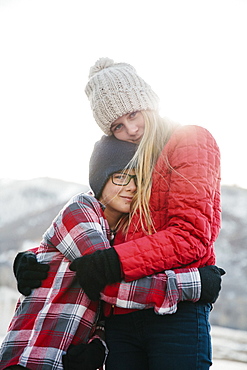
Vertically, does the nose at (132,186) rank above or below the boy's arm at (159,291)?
above

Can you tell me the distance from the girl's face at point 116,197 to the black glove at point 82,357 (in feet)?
1.32

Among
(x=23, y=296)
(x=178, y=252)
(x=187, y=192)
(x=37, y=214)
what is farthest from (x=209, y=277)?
(x=37, y=214)

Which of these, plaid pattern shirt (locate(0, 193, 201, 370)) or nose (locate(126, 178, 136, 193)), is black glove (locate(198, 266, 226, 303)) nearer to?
plaid pattern shirt (locate(0, 193, 201, 370))

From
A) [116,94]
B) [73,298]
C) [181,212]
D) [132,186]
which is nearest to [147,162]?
[132,186]

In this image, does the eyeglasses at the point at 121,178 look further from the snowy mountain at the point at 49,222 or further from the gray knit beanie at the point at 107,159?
the snowy mountain at the point at 49,222

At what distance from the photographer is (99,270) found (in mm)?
1080

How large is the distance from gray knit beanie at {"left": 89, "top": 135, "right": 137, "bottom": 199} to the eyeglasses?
0.06 ft

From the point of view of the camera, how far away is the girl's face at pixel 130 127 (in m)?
1.39

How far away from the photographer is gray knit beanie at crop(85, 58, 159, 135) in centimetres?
145

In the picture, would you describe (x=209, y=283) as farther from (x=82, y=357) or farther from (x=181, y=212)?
(x=82, y=357)

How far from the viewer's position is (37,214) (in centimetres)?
575

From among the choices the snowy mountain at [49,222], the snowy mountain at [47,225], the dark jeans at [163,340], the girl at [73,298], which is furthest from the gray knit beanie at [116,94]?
the snowy mountain at [49,222]

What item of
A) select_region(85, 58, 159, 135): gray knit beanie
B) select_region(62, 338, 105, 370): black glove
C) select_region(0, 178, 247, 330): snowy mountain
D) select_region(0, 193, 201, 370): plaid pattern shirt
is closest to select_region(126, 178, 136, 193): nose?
select_region(0, 193, 201, 370): plaid pattern shirt

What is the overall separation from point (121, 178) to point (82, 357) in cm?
56
